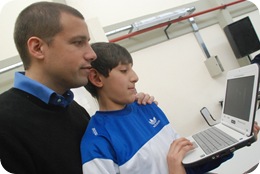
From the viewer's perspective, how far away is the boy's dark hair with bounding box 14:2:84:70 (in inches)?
26.4

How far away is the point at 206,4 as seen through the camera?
2.47 m

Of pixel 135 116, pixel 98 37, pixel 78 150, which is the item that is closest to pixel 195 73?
pixel 98 37

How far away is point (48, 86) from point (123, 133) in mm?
307

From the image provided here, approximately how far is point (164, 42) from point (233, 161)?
4.86 ft

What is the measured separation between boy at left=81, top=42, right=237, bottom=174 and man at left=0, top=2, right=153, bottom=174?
77mm

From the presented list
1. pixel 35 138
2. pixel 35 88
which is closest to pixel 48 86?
pixel 35 88

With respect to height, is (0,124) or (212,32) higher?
(212,32)

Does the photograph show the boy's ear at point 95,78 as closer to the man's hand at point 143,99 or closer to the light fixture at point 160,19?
the man's hand at point 143,99

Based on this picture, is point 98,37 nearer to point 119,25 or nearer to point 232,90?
point 119,25

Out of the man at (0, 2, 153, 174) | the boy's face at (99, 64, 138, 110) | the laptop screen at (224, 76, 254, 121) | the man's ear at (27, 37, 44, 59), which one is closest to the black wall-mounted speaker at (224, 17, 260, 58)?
the laptop screen at (224, 76, 254, 121)

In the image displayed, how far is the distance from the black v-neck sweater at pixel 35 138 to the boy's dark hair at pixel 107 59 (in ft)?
0.75

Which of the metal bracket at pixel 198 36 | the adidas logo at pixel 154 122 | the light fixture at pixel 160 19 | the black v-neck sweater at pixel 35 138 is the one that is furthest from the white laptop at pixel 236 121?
the metal bracket at pixel 198 36

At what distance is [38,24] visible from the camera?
68cm

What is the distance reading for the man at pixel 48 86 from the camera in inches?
22.3
